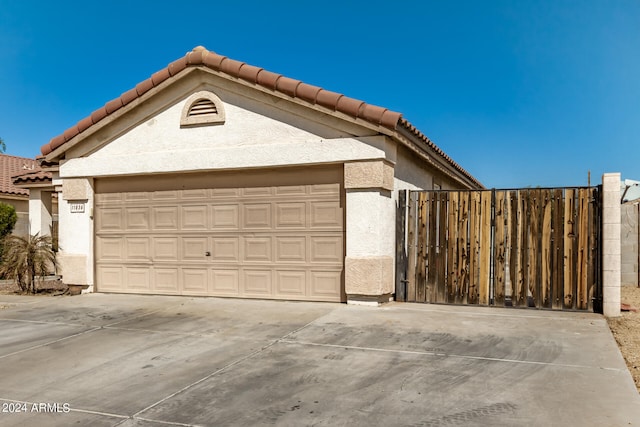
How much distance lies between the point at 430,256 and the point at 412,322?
1932 millimetres

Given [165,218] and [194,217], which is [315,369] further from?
[165,218]

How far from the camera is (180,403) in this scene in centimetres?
416

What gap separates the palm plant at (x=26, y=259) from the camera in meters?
10.7

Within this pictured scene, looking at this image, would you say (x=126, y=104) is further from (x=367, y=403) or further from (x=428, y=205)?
(x=367, y=403)

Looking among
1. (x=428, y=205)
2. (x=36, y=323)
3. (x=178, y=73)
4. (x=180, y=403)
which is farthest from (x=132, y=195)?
(x=180, y=403)

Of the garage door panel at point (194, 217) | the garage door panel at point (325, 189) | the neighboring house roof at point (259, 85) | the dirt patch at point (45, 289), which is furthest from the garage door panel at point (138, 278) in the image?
the garage door panel at point (325, 189)

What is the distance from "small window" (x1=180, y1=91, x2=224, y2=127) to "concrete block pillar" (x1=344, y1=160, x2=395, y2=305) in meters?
2.93

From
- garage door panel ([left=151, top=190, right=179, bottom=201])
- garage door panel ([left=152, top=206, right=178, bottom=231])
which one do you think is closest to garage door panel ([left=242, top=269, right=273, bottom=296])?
garage door panel ([left=152, top=206, right=178, bottom=231])

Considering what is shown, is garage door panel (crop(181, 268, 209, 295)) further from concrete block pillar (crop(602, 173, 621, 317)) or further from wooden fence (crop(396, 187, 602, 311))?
concrete block pillar (crop(602, 173, 621, 317))

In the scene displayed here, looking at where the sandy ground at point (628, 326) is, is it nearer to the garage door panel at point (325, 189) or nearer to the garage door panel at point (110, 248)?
the garage door panel at point (110, 248)

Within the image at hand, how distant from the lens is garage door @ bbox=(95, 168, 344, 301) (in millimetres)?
9055

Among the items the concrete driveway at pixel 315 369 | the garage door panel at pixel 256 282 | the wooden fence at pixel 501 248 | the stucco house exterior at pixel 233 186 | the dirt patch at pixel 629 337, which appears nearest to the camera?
the concrete driveway at pixel 315 369

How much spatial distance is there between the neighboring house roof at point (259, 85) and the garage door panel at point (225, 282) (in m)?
3.67

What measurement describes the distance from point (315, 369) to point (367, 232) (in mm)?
3825
